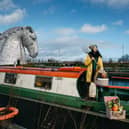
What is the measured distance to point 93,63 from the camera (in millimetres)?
5551

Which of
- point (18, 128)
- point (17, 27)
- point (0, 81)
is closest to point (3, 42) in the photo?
point (17, 27)

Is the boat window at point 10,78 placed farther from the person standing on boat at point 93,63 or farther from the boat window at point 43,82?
the person standing on boat at point 93,63

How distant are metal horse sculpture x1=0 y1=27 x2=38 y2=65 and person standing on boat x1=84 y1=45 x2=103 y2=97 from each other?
1249cm

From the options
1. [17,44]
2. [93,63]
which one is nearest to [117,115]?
[93,63]

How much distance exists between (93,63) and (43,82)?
2.31 meters

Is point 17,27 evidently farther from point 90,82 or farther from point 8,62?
point 90,82

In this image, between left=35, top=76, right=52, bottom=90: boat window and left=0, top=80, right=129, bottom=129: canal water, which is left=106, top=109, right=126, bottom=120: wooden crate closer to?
left=0, top=80, right=129, bottom=129: canal water

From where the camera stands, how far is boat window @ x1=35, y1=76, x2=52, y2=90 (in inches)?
263

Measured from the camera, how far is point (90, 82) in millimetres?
5605

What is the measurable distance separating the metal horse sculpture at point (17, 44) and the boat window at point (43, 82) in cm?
1042

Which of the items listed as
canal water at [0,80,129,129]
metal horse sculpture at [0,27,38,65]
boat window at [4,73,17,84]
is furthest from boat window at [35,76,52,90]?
metal horse sculpture at [0,27,38,65]

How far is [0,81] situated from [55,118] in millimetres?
3800

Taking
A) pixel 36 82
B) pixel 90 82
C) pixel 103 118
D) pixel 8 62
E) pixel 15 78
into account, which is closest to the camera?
pixel 103 118

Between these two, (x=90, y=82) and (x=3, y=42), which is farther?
(x=3, y=42)
